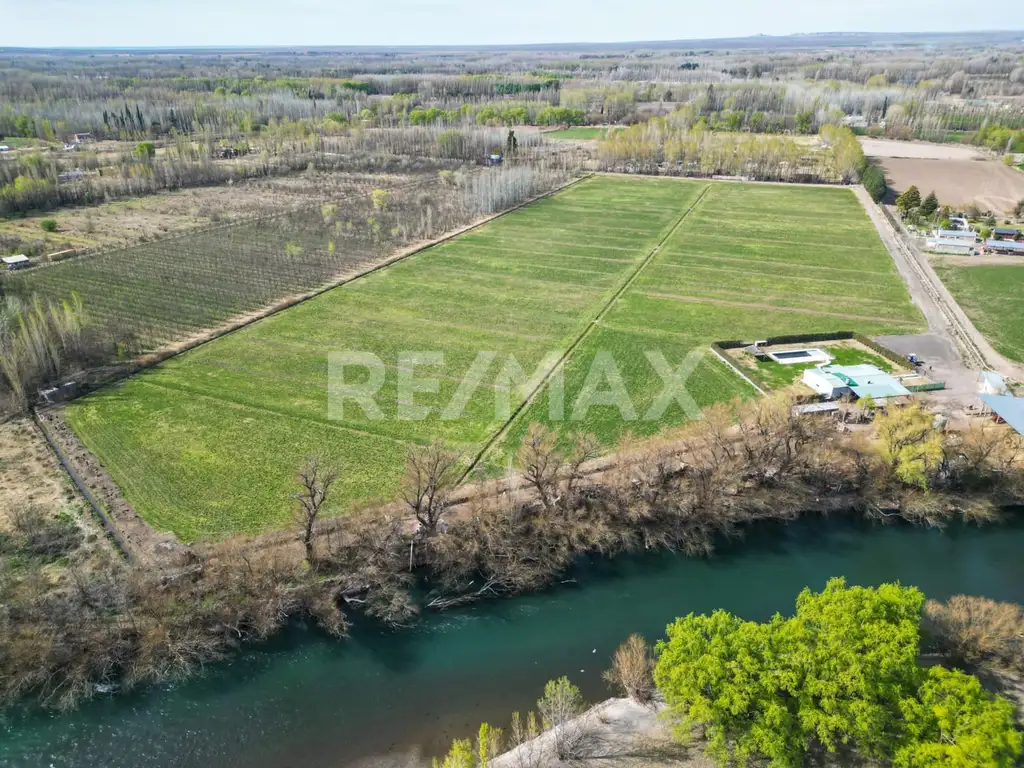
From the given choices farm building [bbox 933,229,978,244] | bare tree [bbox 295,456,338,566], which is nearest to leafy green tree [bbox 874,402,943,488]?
bare tree [bbox 295,456,338,566]

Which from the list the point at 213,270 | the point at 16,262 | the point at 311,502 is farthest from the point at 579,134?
the point at 311,502

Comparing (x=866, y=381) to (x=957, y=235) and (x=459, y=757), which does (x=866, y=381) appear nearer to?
(x=459, y=757)

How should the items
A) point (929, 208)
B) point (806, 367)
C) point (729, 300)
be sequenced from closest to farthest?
point (806, 367) < point (729, 300) < point (929, 208)

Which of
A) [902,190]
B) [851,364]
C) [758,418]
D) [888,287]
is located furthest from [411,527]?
[902,190]

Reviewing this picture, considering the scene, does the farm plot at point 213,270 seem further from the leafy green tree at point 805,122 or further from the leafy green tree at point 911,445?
the leafy green tree at point 805,122

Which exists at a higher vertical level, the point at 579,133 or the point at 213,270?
the point at 579,133

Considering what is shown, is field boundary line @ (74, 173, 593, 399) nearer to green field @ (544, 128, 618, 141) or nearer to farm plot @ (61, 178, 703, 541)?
farm plot @ (61, 178, 703, 541)

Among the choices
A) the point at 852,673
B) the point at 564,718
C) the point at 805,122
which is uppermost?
Answer: the point at 805,122

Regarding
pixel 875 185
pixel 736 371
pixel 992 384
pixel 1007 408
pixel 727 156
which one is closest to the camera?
pixel 1007 408
